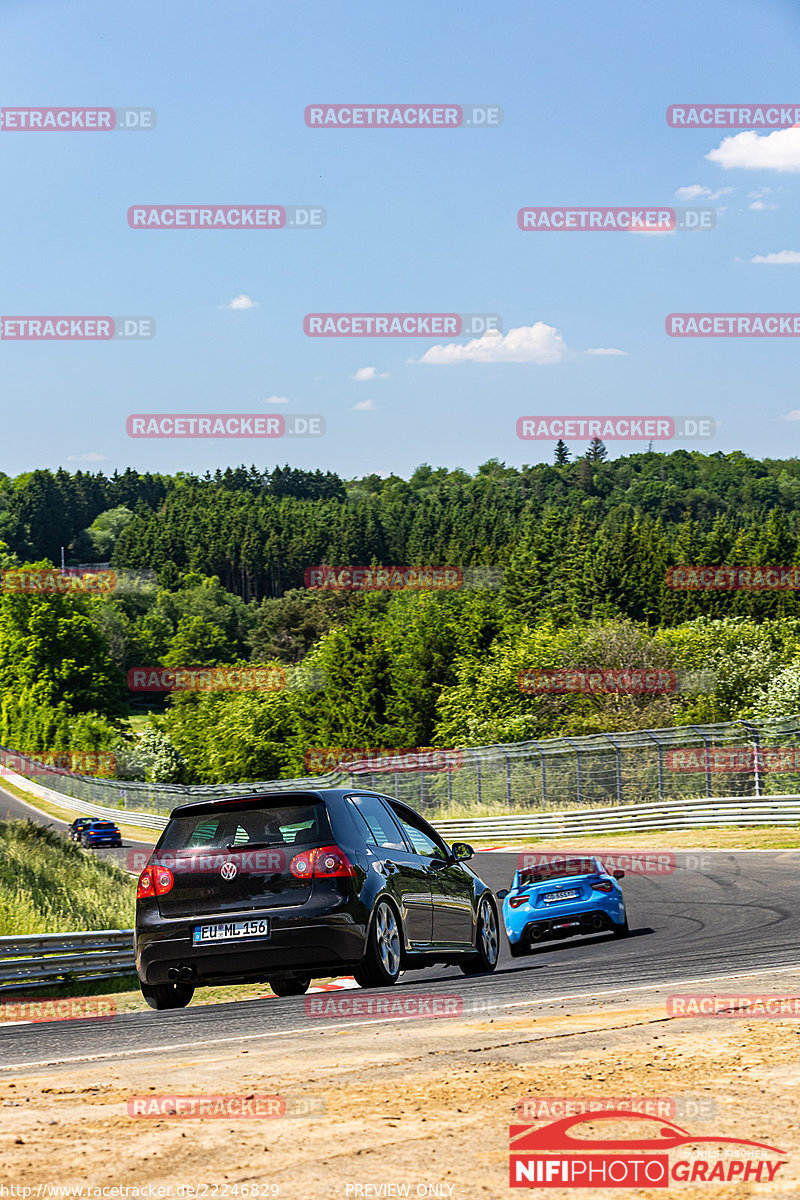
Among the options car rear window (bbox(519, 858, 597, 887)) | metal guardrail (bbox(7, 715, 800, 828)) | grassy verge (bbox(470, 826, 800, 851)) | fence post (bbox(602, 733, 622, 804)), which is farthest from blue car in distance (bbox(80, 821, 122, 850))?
car rear window (bbox(519, 858, 597, 887))

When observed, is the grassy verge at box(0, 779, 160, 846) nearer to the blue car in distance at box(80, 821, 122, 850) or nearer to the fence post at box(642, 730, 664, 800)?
the blue car in distance at box(80, 821, 122, 850)

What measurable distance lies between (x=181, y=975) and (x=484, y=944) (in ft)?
11.3

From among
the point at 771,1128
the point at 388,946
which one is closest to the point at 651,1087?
the point at 771,1128

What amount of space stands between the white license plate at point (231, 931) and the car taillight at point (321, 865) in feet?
1.39

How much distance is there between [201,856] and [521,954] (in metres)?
6.73

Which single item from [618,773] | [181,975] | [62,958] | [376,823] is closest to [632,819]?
[618,773]

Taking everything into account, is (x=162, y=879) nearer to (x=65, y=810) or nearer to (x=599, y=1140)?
(x=599, y=1140)

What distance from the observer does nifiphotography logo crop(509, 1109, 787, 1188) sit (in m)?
4.09

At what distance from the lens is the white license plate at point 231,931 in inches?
362

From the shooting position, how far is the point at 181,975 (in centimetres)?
944

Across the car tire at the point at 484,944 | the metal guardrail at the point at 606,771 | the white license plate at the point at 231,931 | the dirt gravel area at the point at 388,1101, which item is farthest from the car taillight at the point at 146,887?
the metal guardrail at the point at 606,771

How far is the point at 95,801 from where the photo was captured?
237ft

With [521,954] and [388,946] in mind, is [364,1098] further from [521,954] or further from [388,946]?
[521,954]

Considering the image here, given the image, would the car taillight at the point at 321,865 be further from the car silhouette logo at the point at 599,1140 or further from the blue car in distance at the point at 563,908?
the blue car in distance at the point at 563,908
